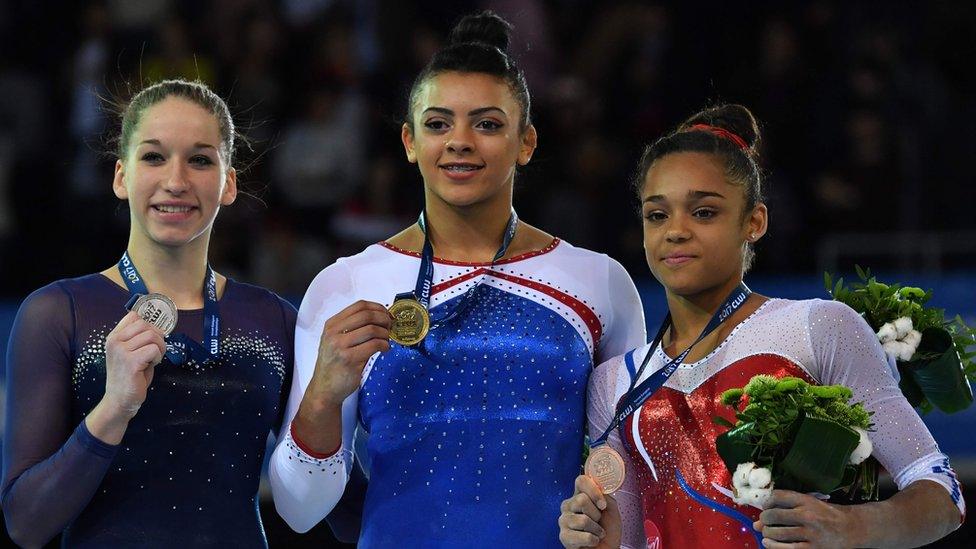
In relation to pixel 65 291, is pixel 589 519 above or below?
below

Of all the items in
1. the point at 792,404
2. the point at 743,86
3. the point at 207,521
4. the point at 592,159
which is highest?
the point at 743,86

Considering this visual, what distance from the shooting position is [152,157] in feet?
9.82

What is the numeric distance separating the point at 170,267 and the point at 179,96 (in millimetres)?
368

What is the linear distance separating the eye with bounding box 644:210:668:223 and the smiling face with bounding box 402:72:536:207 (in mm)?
349

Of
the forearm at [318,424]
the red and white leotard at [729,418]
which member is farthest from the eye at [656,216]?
the forearm at [318,424]


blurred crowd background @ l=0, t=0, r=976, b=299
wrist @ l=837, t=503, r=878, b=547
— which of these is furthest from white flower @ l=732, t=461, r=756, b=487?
blurred crowd background @ l=0, t=0, r=976, b=299

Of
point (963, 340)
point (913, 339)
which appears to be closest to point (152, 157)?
point (913, 339)

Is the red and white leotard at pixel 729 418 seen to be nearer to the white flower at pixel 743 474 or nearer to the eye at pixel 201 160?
the white flower at pixel 743 474

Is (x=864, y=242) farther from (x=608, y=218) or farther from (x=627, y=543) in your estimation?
(x=627, y=543)

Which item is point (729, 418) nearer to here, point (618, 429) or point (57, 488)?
point (618, 429)

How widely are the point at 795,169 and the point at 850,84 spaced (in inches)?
23.0

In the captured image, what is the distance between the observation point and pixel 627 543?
2922mm

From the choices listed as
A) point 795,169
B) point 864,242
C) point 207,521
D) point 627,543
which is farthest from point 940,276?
point 207,521

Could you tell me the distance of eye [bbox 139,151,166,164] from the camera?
2990mm
